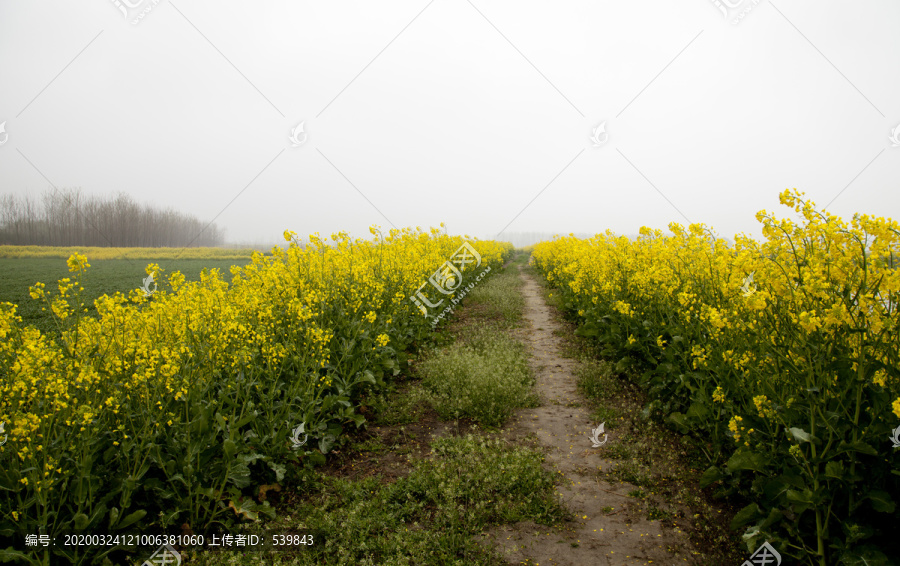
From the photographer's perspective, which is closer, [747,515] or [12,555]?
[12,555]

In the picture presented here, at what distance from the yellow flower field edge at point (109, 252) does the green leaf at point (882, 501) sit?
15.4ft

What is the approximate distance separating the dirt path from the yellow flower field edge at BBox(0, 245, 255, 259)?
358cm

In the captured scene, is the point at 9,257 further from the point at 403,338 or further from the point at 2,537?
the point at 2,537

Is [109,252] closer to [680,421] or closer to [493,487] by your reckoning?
[493,487]

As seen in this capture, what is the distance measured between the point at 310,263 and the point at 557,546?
188 inches

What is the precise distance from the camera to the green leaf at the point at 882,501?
6.80ft

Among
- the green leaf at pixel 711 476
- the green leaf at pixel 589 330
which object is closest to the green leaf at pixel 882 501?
the green leaf at pixel 711 476

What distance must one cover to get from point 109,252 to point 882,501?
1618cm

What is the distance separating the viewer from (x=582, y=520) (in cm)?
320

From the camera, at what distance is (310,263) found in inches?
247

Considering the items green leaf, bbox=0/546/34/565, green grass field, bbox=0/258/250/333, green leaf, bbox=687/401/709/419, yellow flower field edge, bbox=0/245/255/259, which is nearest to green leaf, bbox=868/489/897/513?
green leaf, bbox=687/401/709/419

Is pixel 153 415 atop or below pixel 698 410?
atop

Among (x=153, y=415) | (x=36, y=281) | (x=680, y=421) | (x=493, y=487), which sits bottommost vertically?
(x=680, y=421)

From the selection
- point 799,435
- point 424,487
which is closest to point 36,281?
point 424,487
